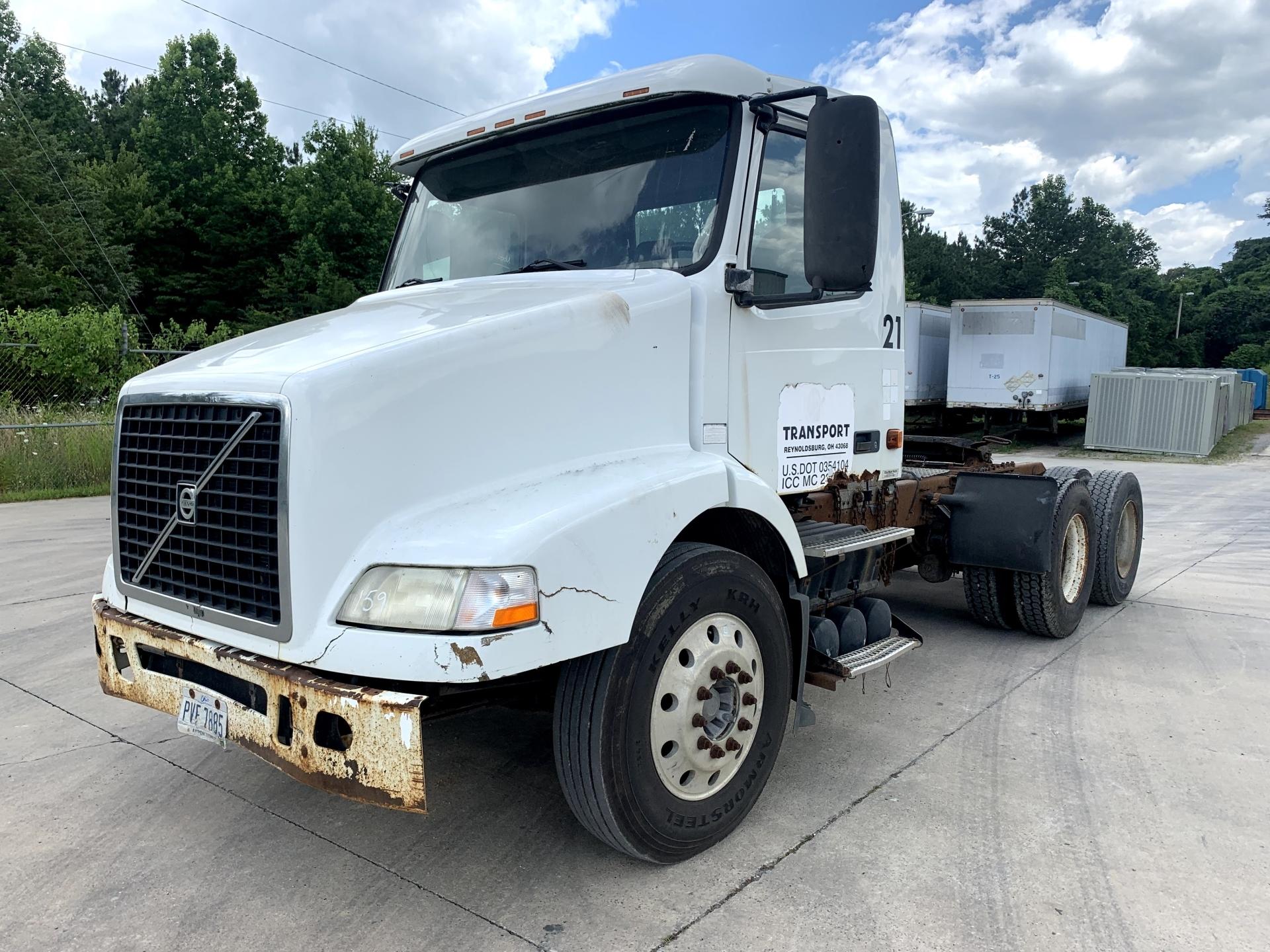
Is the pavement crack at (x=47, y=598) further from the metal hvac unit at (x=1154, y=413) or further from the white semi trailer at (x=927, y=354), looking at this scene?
the metal hvac unit at (x=1154, y=413)

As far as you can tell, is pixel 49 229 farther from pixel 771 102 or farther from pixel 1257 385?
pixel 1257 385

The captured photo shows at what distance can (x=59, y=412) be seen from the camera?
13.7m

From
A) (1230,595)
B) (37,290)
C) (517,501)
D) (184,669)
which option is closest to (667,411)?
(517,501)

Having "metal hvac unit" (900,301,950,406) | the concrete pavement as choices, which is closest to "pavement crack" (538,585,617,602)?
the concrete pavement

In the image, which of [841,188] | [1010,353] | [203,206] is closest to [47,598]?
[841,188]

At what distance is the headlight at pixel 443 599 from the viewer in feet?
7.82

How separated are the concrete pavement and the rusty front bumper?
566 millimetres

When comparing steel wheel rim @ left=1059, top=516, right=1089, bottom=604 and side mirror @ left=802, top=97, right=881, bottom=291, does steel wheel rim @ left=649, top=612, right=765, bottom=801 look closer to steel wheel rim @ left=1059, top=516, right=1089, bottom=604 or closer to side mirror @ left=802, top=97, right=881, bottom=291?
side mirror @ left=802, top=97, right=881, bottom=291

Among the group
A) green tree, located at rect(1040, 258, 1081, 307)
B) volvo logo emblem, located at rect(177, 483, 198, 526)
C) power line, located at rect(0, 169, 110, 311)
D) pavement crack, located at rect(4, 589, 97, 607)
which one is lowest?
pavement crack, located at rect(4, 589, 97, 607)

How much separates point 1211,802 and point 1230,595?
444 centimetres

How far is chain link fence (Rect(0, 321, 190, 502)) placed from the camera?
12.2m

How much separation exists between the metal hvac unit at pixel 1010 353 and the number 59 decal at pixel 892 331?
64.7ft

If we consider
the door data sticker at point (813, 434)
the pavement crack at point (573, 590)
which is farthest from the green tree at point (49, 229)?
the pavement crack at point (573, 590)

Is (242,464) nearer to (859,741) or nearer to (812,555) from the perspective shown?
(812,555)
